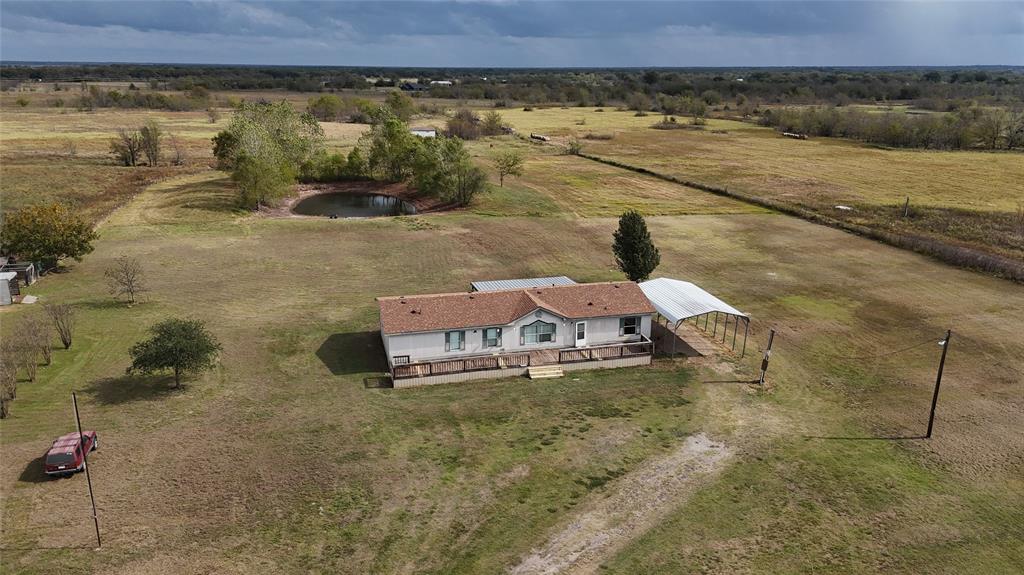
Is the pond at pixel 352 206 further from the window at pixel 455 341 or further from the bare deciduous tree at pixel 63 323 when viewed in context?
the window at pixel 455 341

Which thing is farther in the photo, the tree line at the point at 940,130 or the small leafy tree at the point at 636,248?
the tree line at the point at 940,130

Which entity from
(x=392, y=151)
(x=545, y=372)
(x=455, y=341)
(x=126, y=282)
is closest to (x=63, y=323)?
(x=126, y=282)

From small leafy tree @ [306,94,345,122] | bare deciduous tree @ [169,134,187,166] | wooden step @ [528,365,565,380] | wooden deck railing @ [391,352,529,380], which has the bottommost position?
wooden step @ [528,365,565,380]

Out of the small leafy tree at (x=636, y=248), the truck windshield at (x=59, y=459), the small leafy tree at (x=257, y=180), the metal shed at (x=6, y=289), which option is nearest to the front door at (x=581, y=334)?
the small leafy tree at (x=636, y=248)

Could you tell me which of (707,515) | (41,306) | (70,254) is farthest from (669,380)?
(70,254)

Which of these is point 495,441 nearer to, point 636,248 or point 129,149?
point 636,248

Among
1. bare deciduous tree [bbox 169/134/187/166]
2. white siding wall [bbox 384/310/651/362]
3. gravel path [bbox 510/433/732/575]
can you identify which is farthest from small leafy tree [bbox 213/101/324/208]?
gravel path [bbox 510/433/732/575]

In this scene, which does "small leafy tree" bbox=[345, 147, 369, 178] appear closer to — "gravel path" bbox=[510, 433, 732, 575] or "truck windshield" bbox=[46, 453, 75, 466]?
"truck windshield" bbox=[46, 453, 75, 466]
